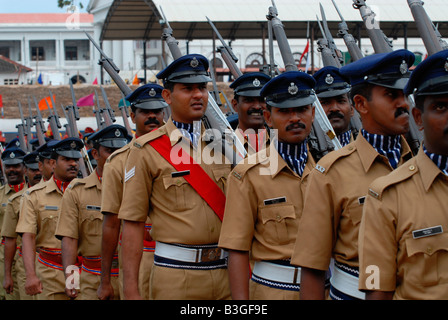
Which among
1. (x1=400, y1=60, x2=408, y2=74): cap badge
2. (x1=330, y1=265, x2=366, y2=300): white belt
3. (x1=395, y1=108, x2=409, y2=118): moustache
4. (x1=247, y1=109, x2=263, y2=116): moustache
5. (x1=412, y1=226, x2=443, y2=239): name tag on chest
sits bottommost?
(x1=330, y1=265, x2=366, y2=300): white belt

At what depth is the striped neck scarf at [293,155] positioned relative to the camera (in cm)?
369

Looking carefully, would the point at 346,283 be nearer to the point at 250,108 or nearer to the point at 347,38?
the point at 250,108

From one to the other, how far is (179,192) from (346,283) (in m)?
1.39

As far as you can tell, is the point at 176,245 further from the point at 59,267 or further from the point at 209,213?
the point at 59,267

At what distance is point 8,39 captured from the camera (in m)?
59.1

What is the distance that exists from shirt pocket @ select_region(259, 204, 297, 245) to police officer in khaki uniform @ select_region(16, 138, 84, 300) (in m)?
3.80

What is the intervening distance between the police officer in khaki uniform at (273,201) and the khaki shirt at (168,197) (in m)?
0.50

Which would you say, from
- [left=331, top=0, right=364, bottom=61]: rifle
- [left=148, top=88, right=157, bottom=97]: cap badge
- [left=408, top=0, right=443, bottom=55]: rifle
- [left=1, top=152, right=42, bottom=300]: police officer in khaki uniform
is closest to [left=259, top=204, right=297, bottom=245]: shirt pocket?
[left=408, top=0, right=443, bottom=55]: rifle

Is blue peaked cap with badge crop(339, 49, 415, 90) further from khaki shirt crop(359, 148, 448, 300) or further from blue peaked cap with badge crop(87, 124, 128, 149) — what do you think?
blue peaked cap with badge crop(87, 124, 128, 149)

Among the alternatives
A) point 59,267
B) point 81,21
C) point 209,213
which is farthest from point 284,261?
point 81,21

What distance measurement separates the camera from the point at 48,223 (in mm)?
7293

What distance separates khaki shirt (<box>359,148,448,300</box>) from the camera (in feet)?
7.83

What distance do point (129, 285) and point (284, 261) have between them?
3.13 ft
